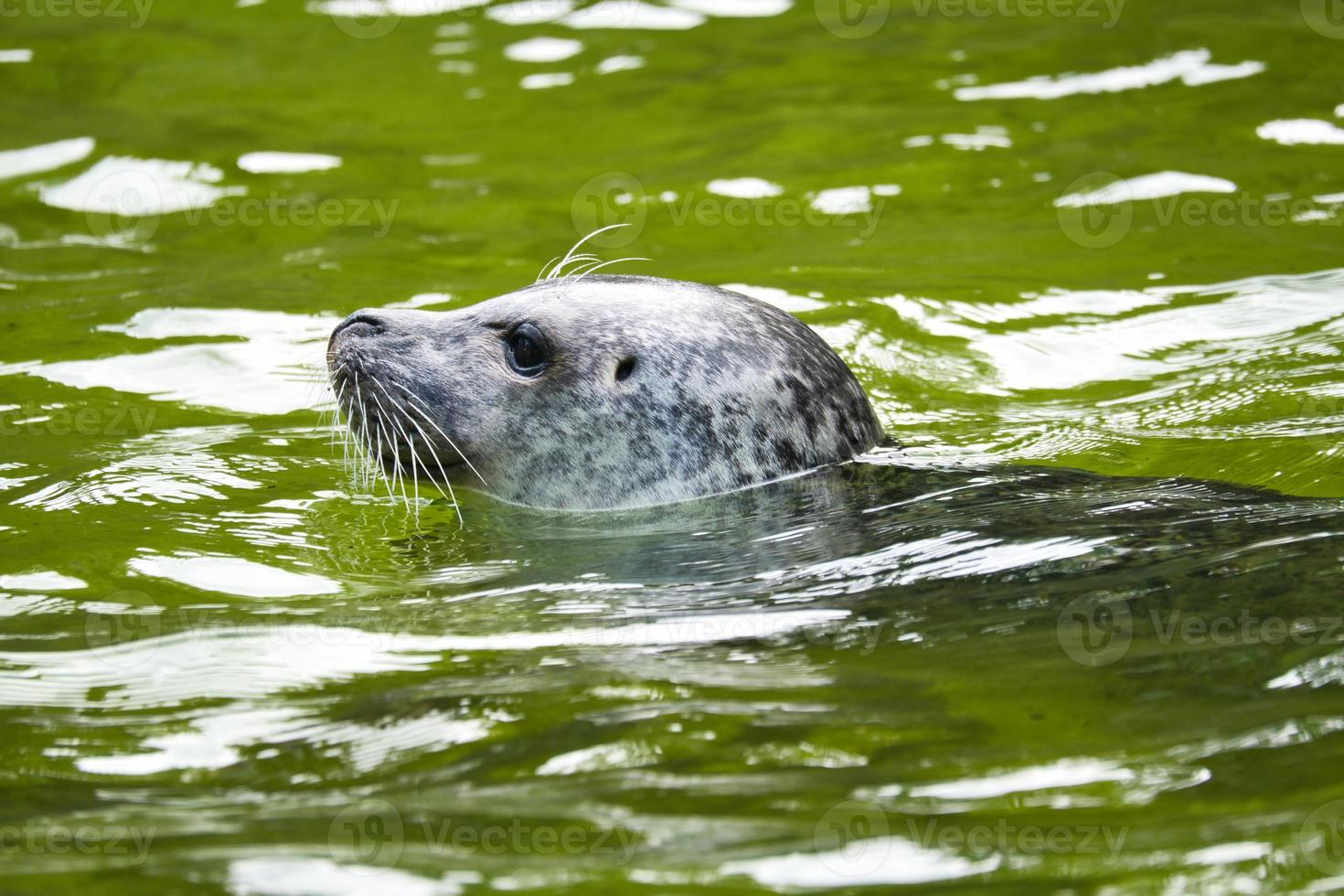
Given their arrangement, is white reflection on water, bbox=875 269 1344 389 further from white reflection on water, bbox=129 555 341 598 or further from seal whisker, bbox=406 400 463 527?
white reflection on water, bbox=129 555 341 598

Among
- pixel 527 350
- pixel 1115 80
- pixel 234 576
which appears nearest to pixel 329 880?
pixel 234 576

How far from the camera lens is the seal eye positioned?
5207 millimetres

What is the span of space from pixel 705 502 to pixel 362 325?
1.27 metres

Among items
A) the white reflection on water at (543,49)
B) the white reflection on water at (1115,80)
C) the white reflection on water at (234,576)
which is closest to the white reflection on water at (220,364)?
the white reflection on water at (234,576)

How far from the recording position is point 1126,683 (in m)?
3.56

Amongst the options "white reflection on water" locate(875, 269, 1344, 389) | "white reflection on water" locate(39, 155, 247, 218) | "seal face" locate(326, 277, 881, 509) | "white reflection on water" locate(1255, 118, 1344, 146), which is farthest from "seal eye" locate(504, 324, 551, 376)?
"white reflection on water" locate(1255, 118, 1344, 146)

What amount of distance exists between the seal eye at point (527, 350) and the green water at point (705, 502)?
0.47 metres

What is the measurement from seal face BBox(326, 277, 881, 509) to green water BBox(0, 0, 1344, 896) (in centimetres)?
15

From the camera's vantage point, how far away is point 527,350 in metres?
5.23

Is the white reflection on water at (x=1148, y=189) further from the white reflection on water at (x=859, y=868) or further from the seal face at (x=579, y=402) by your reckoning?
the white reflection on water at (x=859, y=868)

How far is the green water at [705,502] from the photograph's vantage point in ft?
9.96

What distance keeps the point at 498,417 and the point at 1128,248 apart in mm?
4278

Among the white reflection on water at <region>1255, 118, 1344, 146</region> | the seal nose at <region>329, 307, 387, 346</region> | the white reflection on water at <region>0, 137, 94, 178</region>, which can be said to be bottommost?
the white reflection on water at <region>1255, 118, 1344, 146</region>

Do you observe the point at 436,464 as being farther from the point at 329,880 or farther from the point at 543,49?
the point at 543,49
